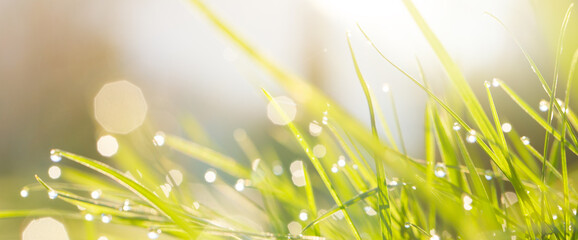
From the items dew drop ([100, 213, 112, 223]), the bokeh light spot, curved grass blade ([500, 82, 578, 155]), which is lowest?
dew drop ([100, 213, 112, 223])

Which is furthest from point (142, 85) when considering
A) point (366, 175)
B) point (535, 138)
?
point (366, 175)

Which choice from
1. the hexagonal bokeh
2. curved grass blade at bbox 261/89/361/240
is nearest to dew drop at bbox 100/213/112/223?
curved grass blade at bbox 261/89/361/240

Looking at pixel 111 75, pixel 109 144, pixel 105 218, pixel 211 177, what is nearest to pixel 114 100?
pixel 111 75

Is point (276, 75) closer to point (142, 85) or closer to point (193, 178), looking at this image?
point (193, 178)

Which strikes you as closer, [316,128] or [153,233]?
[153,233]

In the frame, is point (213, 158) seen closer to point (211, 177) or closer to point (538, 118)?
point (211, 177)

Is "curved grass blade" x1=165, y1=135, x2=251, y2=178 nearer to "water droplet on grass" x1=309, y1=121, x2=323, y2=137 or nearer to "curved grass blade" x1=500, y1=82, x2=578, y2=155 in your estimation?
"water droplet on grass" x1=309, y1=121, x2=323, y2=137

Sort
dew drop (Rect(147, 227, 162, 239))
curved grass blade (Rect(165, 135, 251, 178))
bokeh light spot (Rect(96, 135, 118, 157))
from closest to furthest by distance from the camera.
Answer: dew drop (Rect(147, 227, 162, 239)), curved grass blade (Rect(165, 135, 251, 178)), bokeh light spot (Rect(96, 135, 118, 157))

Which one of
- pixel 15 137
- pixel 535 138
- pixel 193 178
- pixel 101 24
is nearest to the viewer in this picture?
pixel 193 178

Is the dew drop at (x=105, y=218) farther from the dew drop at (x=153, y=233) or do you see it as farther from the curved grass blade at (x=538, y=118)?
the curved grass blade at (x=538, y=118)

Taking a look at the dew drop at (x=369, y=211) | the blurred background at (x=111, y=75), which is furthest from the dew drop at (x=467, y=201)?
the blurred background at (x=111, y=75)

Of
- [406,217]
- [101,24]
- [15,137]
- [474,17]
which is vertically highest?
[101,24]
